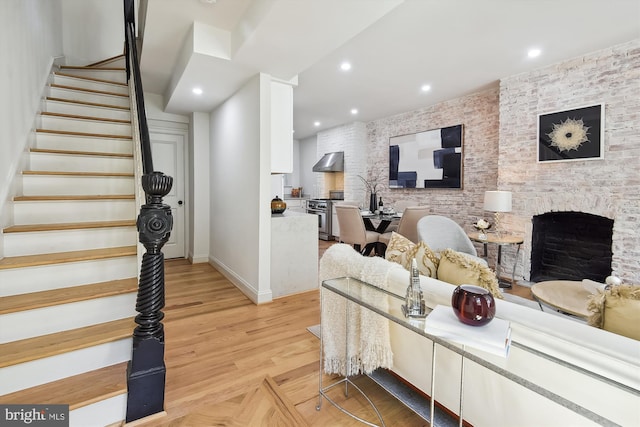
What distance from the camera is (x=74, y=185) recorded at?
258 centimetres

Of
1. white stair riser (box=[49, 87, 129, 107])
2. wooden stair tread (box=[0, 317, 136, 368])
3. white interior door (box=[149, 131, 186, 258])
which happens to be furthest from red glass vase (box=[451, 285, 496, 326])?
white interior door (box=[149, 131, 186, 258])

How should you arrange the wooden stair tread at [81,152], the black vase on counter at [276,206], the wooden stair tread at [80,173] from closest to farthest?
the wooden stair tread at [80,173]
the wooden stair tread at [81,152]
the black vase on counter at [276,206]

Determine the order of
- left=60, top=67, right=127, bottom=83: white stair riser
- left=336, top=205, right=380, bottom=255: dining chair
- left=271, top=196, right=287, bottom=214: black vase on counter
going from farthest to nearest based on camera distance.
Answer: left=336, top=205, right=380, bottom=255: dining chair → left=60, top=67, right=127, bottom=83: white stair riser → left=271, top=196, right=287, bottom=214: black vase on counter

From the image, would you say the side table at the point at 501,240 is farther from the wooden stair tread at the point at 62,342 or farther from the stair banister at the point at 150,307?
the wooden stair tread at the point at 62,342

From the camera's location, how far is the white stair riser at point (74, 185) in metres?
2.42

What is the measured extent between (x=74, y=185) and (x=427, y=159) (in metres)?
5.09

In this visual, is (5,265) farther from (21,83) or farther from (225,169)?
(225,169)

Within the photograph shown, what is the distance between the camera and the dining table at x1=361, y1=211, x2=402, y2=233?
4.59 m

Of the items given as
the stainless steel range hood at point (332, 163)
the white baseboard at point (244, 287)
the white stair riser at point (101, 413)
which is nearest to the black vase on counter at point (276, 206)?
the white baseboard at point (244, 287)

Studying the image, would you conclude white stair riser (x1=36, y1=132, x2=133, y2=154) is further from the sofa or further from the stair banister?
the sofa

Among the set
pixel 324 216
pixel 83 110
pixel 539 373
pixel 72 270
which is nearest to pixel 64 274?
pixel 72 270

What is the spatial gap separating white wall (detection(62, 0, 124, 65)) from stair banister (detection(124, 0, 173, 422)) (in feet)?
14.4

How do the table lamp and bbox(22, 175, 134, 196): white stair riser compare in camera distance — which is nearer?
bbox(22, 175, 134, 196): white stair riser

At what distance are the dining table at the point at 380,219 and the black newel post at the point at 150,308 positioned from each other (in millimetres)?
3379
